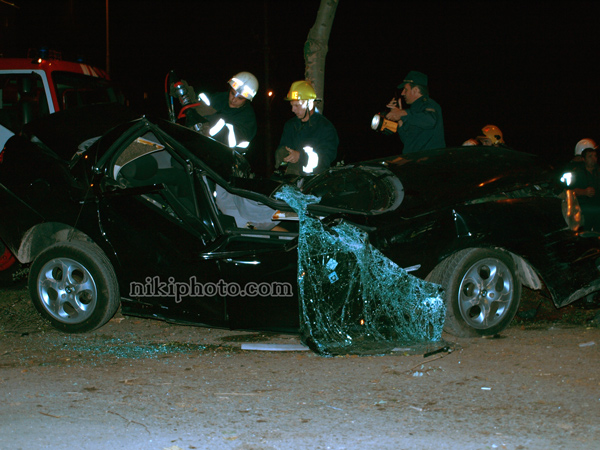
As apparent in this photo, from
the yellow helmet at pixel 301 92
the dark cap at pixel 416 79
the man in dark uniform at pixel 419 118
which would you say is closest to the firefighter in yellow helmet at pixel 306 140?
the yellow helmet at pixel 301 92

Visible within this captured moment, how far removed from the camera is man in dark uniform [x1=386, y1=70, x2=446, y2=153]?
661cm

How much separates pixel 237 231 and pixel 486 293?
1.86 metres

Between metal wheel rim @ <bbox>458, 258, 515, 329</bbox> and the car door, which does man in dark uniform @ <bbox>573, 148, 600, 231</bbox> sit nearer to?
metal wheel rim @ <bbox>458, 258, 515, 329</bbox>

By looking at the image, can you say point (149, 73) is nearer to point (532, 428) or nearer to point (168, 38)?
point (168, 38)

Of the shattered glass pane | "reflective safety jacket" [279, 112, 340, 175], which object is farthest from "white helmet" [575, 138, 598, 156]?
the shattered glass pane

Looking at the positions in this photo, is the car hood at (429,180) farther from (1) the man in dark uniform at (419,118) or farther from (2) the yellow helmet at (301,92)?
(2) the yellow helmet at (301,92)

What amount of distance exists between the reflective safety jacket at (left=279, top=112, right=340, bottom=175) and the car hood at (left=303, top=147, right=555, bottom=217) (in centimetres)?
95

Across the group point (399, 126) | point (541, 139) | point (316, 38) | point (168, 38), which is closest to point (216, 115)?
point (399, 126)

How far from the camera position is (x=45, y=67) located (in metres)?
9.00

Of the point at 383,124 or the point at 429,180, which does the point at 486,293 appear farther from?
the point at 383,124

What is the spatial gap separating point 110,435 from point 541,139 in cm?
3511

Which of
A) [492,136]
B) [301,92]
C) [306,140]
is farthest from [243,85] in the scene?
[492,136]

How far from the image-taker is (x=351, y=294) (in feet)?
14.5

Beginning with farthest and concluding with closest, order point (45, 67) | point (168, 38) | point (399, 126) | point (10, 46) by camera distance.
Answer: point (168, 38) < point (10, 46) < point (45, 67) < point (399, 126)
